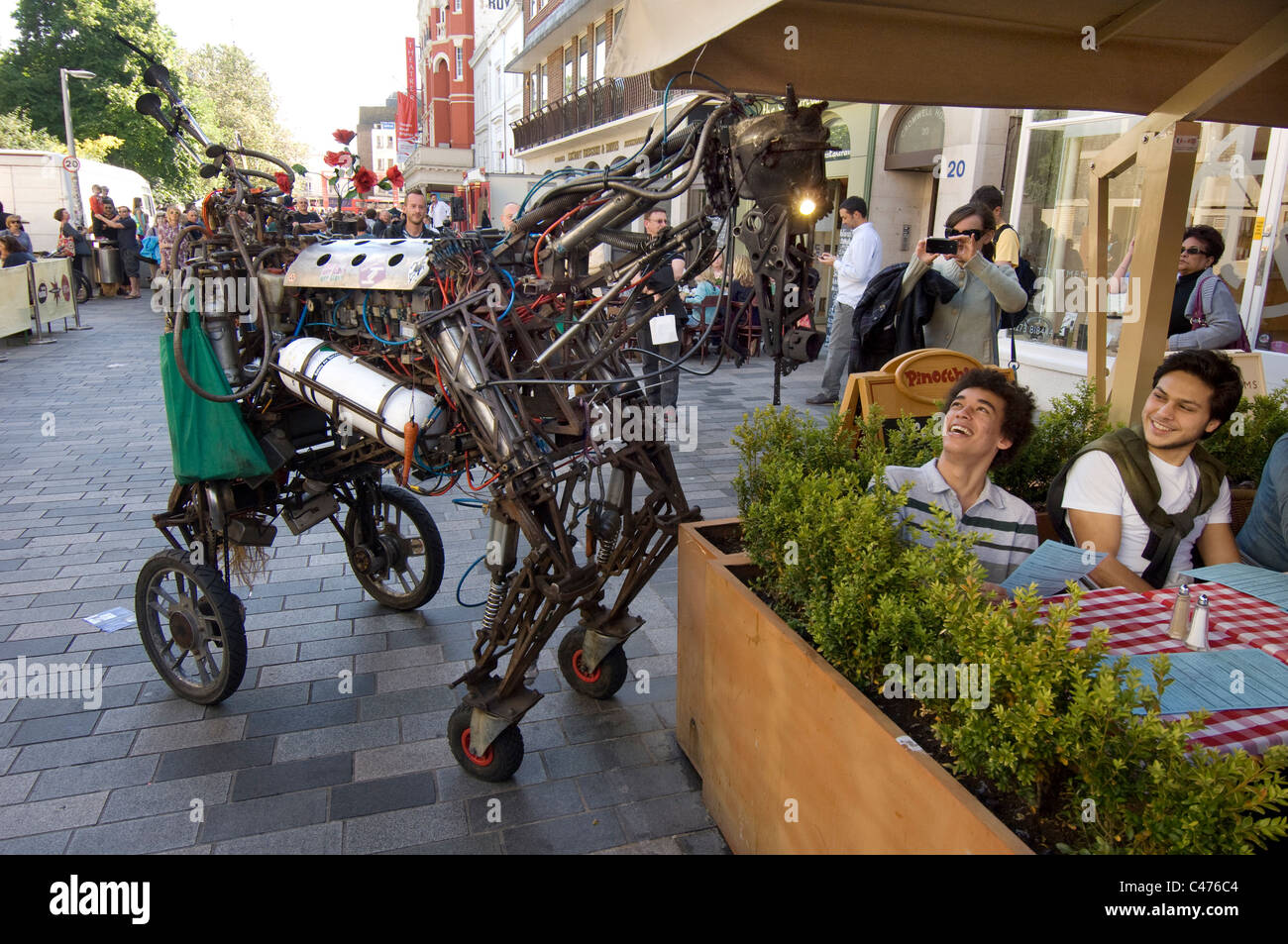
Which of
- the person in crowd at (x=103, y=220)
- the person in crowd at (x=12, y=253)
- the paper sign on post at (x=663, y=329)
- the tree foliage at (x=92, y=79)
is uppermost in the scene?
the tree foliage at (x=92, y=79)

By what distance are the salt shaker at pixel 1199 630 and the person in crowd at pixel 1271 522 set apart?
3.57 ft

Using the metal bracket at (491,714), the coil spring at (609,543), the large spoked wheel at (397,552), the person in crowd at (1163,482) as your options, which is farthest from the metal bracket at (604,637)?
the person in crowd at (1163,482)

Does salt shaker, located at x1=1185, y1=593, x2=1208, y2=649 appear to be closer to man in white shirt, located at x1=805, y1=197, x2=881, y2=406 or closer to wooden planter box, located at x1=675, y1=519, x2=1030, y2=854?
wooden planter box, located at x1=675, y1=519, x2=1030, y2=854

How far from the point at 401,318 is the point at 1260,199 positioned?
7.48 metres

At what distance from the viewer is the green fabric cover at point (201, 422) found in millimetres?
3318

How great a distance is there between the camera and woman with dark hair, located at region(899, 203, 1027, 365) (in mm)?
4727

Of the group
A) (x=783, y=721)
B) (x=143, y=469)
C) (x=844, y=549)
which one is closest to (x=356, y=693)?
(x=783, y=721)

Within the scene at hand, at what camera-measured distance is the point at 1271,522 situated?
299cm

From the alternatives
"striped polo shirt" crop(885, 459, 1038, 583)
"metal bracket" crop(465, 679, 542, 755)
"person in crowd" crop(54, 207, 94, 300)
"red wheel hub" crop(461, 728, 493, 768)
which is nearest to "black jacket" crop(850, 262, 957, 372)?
"striped polo shirt" crop(885, 459, 1038, 583)

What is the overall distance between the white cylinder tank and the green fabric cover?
27 cm

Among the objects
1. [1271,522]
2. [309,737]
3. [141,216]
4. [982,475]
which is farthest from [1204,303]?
[141,216]

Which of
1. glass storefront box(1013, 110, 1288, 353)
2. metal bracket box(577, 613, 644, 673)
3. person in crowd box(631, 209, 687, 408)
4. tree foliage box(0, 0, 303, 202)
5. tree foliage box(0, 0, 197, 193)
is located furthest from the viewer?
tree foliage box(0, 0, 197, 193)

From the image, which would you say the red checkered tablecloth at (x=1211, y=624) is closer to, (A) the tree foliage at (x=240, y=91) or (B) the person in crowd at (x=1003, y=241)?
(B) the person in crowd at (x=1003, y=241)
